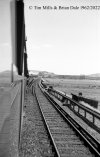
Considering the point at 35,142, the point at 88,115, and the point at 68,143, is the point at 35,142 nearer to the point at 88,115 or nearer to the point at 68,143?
the point at 68,143

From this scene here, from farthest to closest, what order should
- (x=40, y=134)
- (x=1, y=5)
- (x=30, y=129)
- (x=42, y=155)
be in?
1. (x=30, y=129)
2. (x=40, y=134)
3. (x=42, y=155)
4. (x=1, y=5)

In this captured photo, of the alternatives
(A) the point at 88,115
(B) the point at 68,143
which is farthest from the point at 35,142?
(A) the point at 88,115

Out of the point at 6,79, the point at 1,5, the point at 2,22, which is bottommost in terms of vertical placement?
the point at 6,79

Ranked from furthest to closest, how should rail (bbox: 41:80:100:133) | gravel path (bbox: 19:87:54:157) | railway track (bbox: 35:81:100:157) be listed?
rail (bbox: 41:80:100:133) < gravel path (bbox: 19:87:54:157) < railway track (bbox: 35:81:100:157)

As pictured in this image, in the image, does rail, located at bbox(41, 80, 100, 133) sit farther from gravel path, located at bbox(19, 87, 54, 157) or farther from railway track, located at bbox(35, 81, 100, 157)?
gravel path, located at bbox(19, 87, 54, 157)

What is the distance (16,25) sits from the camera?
274cm

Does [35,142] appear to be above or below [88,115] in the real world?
above

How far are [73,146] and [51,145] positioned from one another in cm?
77

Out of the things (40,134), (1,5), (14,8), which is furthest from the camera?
(40,134)

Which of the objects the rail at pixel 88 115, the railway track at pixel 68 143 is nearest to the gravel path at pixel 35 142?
the railway track at pixel 68 143

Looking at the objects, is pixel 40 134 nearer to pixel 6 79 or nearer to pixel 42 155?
pixel 42 155

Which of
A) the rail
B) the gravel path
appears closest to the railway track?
the gravel path

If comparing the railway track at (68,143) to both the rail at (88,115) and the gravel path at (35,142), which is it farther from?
the rail at (88,115)

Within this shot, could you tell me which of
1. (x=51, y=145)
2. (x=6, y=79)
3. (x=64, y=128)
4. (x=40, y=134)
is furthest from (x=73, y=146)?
(x=6, y=79)
